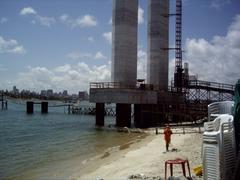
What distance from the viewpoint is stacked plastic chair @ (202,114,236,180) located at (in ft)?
28.7

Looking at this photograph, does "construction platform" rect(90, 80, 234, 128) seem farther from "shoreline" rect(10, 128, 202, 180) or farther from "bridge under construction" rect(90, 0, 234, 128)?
"shoreline" rect(10, 128, 202, 180)

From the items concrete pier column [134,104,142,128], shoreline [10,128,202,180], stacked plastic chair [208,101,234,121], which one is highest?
stacked plastic chair [208,101,234,121]

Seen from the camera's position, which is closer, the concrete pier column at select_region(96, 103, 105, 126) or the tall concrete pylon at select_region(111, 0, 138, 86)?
the tall concrete pylon at select_region(111, 0, 138, 86)

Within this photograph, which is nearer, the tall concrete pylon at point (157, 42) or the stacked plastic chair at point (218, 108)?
the stacked plastic chair at point (218, 108)

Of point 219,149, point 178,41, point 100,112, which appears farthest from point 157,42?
point 219,149

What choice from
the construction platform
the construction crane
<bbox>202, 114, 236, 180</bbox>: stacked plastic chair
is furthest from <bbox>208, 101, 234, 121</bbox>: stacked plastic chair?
the construction crane

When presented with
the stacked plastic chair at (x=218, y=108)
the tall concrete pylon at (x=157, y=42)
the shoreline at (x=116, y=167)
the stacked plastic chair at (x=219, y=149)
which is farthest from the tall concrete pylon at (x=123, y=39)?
the stacked plastic chair at (x=219, y=149)

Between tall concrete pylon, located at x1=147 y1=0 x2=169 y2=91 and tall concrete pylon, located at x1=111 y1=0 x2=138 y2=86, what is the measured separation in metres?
12.3

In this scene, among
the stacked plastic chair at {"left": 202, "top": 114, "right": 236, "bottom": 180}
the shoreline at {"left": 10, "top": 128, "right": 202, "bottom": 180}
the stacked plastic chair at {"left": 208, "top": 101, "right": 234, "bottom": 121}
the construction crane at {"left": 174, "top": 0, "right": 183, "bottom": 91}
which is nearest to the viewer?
the stacked plastic chair at {"left": 202, "top": 114, "right": 236, "bottom": 180}

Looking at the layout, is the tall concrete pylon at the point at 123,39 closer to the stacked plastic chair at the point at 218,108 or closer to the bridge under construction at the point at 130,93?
the bridge under construction at the point at 130,93

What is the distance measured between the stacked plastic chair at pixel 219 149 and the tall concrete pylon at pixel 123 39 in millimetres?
32690

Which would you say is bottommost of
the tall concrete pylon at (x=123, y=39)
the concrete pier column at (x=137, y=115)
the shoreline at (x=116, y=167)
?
the shoreline at (x=116, y=167)

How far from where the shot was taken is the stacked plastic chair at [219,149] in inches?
344

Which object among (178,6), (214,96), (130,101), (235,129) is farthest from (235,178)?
(178,6)
